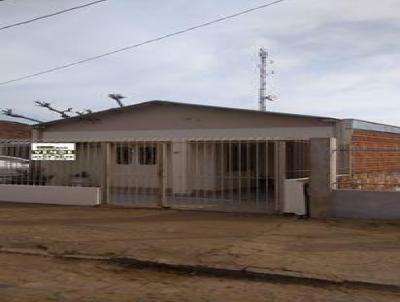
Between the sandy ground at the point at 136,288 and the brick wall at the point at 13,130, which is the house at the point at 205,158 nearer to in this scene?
the sandy ground at the point at 136,288

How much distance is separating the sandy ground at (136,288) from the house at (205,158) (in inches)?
288

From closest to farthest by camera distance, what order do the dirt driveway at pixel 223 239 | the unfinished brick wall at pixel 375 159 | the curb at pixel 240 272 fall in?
1. the curb at pixel 240 272
2. the dirt driveway at pixel 223 239
3. the unfinished brick wall at pixel 375 159

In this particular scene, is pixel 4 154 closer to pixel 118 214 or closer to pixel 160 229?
pixel 118 214

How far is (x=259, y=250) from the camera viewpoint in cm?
1165

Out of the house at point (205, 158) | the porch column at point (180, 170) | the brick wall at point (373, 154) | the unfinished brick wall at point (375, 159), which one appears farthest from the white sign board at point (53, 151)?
the brick wall at point (373, 154)

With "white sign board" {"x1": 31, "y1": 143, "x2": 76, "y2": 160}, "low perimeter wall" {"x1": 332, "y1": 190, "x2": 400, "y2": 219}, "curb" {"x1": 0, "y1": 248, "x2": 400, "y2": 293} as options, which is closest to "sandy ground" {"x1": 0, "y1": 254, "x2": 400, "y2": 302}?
"curb" {"x1": 0, "y1": 248, "x2": 400, "y2": 293}

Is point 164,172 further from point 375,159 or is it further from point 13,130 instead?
point 13,130

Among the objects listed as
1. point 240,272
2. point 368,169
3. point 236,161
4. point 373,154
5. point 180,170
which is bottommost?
point 240,272

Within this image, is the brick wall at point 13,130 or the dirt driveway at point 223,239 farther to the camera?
the brick wall at point 13,130

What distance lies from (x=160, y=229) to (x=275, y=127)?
11492mm

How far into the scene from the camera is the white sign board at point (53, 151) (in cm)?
2016

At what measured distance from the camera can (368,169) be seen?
25.4m

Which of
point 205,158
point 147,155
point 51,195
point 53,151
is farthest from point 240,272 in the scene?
point 147,155

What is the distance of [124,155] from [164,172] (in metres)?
3.19
